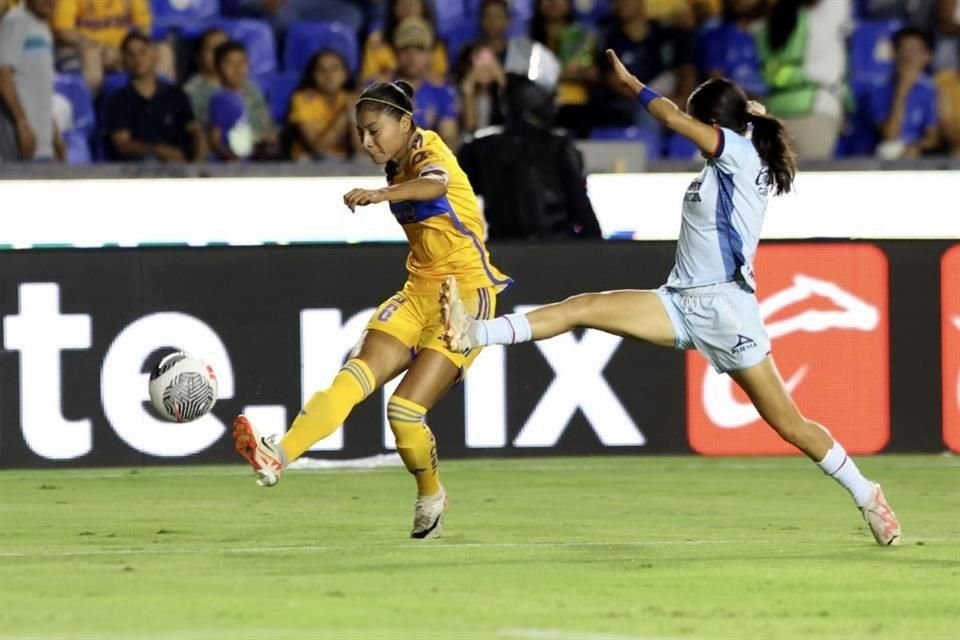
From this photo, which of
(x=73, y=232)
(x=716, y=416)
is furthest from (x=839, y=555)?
(x=73, y=232)

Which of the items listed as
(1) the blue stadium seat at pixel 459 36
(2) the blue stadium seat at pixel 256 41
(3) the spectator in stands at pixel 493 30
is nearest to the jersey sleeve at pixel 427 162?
(3) the spectator in stands at pixel 493 30

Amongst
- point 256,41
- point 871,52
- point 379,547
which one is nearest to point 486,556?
point 379,547

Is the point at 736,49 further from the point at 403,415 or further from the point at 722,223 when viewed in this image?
the point at 403,415

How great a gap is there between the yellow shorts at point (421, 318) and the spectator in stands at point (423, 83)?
7541mm

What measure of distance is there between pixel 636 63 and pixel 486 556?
9168mm

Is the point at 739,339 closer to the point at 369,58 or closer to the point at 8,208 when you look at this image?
the point at 8,208

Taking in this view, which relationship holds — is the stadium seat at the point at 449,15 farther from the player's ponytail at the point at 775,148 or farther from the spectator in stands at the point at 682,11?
the player's ponytail at the point at 775,148

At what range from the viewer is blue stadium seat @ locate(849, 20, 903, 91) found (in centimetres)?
1878

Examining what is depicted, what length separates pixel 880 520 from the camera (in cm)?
982

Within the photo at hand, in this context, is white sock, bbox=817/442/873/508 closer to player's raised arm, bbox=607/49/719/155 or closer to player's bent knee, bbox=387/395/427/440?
player's raised arm, bbox=607/49/719/155

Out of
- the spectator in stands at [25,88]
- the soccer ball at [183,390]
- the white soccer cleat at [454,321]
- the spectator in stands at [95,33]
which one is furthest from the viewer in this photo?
the spectator in stands at [95,33]

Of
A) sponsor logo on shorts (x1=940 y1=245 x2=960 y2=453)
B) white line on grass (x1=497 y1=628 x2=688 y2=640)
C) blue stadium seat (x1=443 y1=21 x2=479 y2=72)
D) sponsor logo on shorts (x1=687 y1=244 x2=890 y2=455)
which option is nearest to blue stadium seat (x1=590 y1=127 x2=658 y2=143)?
blue stadium seat (x1=443 y1=21 x2=479 y2=72)

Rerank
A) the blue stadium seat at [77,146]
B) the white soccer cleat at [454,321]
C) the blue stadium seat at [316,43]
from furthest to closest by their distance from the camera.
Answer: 1. the blue stadium seat at [316,43]
2. the blue stadium seat at [77,146]
3. the white soccer cleat at [454,321]

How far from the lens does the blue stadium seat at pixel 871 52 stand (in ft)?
61.6
